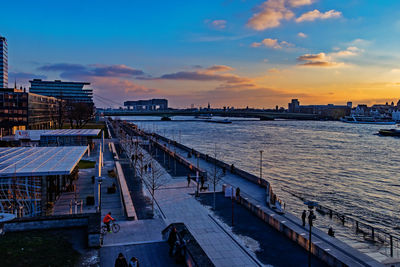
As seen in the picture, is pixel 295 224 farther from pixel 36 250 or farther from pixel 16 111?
pixel 16 111

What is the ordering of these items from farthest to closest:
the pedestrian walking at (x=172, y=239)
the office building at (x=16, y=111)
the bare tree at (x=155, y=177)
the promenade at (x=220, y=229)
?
the office building at (x=16, y=111) → the bare tree at (x=155, y=177) → the promenade at (x=220, y=229) → the pedestrian walking at (x=172, y=239)

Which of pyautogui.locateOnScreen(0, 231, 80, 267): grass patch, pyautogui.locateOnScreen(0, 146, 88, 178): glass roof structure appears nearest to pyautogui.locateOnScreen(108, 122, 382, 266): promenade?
pyautogui.locateOnScreen(0, 231, 80, 267): grass patch

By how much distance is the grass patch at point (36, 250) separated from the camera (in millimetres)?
10805

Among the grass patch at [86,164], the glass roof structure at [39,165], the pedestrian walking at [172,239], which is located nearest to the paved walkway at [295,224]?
the pedestrian walking at [172,239]

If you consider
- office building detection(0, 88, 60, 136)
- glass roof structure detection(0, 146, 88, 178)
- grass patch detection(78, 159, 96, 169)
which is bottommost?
grass patch detection(78, 159, 96, 169)

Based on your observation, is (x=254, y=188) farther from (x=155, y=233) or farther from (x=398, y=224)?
(x=155, y=233)

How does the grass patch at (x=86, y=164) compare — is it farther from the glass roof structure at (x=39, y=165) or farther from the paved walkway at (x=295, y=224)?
the paved walkway at (x=295, y=224)

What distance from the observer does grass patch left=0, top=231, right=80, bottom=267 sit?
10805 millimetres

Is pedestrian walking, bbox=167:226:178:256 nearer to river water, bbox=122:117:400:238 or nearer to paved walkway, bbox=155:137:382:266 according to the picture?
paved walkway, bbox=155:137:382:266

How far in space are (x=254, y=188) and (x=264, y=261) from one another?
16278 millimetres

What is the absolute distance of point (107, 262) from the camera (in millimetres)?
12492

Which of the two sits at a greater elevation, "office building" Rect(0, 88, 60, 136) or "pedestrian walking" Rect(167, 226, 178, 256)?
"office building" Rect(0, 88, 60, 136)

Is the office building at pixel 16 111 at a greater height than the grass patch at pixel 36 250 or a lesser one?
greater

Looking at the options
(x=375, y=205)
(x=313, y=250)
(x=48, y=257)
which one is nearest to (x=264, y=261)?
(x=313, y=250)
